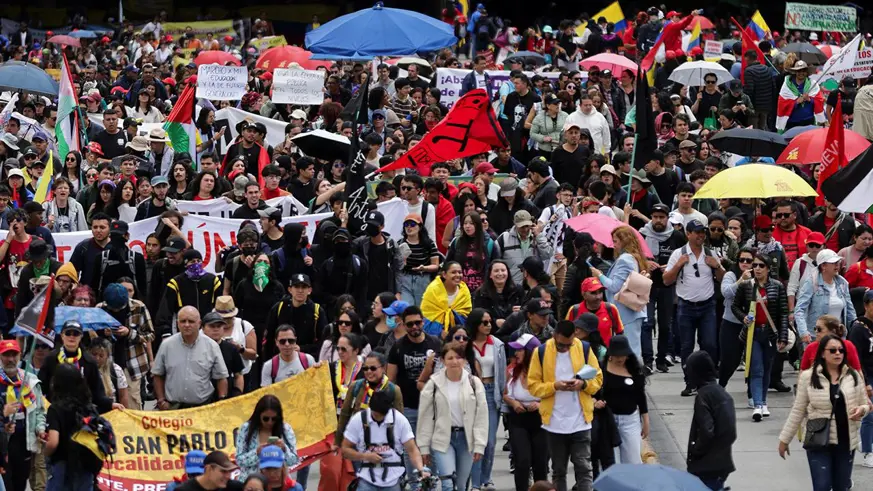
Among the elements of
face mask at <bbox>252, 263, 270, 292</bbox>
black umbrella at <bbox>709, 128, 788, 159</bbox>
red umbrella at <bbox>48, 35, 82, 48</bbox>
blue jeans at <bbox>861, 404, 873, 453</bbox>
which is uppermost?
black umbrella at <bbox>709, 128, 788, 159</bbox>

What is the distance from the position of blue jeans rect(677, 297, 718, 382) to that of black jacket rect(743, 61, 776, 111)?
9.15 metres

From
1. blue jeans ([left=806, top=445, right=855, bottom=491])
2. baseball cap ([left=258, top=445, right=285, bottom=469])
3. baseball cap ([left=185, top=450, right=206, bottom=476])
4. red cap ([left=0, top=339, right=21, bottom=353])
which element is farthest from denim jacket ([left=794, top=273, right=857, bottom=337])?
red cap ([left=0, top=339, right=21, bottom=353])

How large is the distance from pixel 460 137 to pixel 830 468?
6831 millimetres

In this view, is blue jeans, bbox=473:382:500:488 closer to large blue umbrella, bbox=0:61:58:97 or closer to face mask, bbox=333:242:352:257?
face mask, bbox=333:242:352:257

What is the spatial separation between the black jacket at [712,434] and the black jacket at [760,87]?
13167 mm

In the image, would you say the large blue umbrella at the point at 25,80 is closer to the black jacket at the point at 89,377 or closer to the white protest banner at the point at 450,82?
the white protest banner at the point at 450,82

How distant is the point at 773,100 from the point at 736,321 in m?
9.96

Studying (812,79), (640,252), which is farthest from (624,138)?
(640,252)

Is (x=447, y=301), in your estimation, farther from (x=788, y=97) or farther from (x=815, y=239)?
(x=788, y=97)

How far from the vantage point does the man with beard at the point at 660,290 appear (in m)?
16.2

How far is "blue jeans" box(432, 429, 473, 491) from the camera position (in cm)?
1228

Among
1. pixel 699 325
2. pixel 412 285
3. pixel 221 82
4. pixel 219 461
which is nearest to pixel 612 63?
pixel 221 82

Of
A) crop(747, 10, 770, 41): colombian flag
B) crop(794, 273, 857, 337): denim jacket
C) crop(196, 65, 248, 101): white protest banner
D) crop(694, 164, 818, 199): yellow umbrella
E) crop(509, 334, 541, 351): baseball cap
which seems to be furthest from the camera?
crop(747, 10, 770, 41): colombian flag

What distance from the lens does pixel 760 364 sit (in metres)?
14.9
